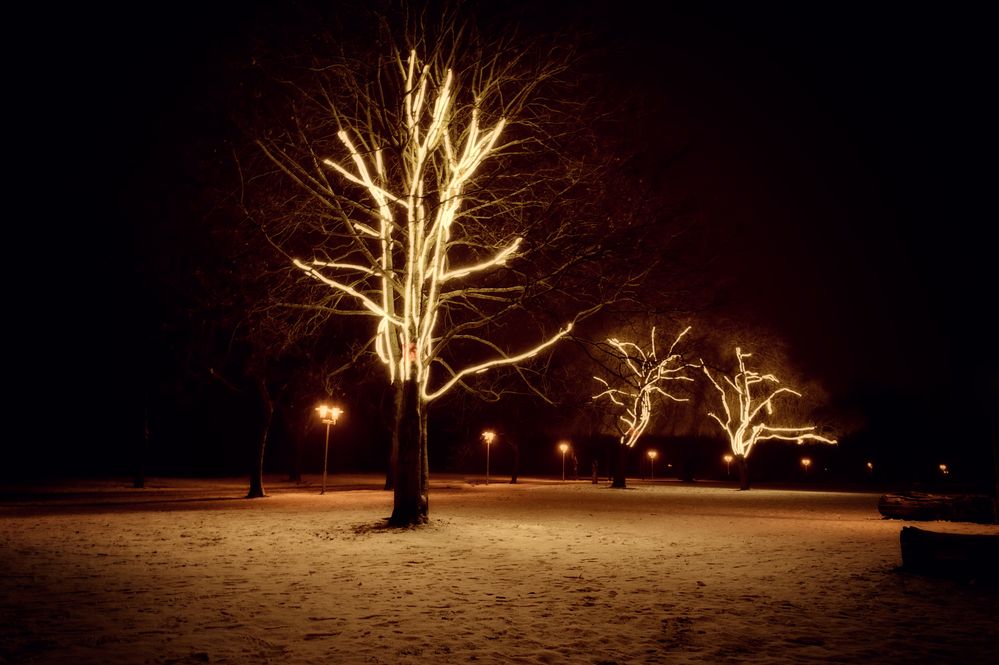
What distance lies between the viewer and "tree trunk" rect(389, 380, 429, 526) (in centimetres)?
1417

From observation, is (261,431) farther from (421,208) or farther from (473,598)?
(473,598)

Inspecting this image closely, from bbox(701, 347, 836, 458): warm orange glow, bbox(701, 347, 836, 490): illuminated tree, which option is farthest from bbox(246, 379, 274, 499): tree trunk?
bbox(701, 347, 836, 490): illuminated tree

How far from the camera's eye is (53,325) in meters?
33.4

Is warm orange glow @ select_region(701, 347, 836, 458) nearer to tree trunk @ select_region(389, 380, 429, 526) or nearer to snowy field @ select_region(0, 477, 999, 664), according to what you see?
snowy field @ select_region(0, 477, 999, 664)

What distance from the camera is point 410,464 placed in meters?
14.1

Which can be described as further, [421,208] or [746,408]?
[746,408]

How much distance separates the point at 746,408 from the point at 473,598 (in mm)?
32986

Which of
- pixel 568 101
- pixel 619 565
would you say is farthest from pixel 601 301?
pixel 619 565

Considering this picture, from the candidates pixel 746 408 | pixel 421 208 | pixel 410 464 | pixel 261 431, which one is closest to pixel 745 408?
pixel 746 408

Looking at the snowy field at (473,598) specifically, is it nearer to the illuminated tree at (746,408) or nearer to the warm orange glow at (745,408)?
the warm orange glow at (745,408)

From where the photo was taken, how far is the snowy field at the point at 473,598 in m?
5.48

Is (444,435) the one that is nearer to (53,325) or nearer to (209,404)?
(209,404)

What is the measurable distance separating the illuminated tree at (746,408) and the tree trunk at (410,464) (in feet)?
85.1

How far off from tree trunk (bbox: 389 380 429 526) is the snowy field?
1.43 feet
